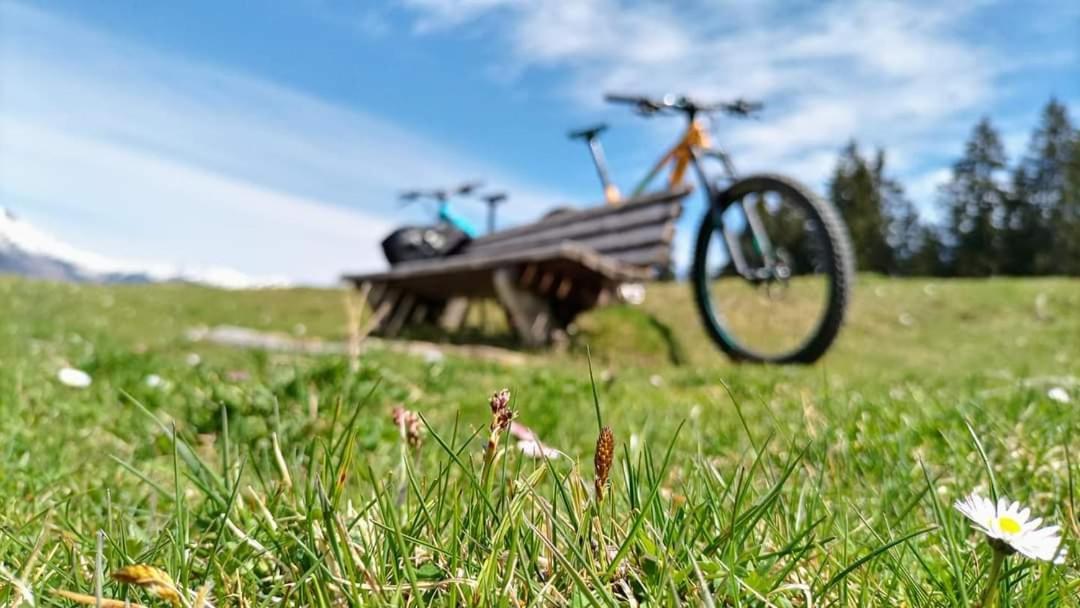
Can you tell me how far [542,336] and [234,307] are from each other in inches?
400

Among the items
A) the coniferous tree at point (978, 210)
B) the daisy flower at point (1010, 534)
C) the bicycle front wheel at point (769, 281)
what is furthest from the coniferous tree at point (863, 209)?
the daisy flower at point (1010, 534)

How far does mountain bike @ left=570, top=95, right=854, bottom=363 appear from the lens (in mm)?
7590

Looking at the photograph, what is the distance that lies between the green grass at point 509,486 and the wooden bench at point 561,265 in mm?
2910

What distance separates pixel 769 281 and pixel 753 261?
1.06 meters

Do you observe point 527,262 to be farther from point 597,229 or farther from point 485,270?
point 597,229

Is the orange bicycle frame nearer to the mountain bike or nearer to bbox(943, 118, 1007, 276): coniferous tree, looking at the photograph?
the mountain bike

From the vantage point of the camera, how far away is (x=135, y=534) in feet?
4.96

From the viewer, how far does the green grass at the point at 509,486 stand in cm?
98

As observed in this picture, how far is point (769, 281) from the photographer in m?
8.45

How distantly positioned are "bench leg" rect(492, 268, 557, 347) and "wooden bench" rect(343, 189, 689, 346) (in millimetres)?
12

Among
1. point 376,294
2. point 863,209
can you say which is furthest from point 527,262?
point 863,209

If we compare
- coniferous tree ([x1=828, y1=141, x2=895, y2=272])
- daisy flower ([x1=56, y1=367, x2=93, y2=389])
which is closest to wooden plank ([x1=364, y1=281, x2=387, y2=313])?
daisy flower ([x1=56, y1=367, x2=93, y2=389])

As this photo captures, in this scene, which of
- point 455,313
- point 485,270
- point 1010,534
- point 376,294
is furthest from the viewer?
point 455,313

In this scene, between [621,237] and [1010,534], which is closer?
[1010,534]
